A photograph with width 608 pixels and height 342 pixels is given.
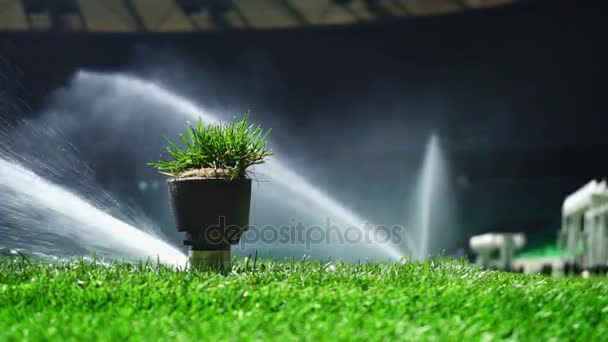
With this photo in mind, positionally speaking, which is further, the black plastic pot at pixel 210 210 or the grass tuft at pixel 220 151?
the grass tuft at pixel 220 151

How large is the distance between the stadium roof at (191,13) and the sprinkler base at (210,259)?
1667 cm

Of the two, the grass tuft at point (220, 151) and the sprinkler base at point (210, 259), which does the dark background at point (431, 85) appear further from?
the sprinkler base at point (210, 259)

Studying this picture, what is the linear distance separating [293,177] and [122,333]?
64.8 ft

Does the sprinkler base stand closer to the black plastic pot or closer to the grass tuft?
the black plastic pot

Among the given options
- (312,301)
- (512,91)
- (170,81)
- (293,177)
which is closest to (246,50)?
(170,81)

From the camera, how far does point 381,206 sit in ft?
77.7

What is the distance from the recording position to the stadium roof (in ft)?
71.9

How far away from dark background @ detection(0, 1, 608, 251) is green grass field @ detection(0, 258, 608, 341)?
1655cm

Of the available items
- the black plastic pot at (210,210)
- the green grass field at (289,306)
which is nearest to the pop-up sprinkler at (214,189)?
the black plastic pot at (210,210)

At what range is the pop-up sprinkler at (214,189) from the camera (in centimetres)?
596

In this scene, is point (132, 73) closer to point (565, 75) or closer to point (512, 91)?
point (512, 91)

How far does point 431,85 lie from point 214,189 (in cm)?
1772

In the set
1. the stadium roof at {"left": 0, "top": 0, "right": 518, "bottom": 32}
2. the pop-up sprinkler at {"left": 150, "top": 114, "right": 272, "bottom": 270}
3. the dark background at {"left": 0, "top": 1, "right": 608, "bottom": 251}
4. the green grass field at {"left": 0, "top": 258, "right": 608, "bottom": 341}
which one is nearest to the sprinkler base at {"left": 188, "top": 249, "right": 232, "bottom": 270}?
the pop-up sprinkler at {"left": 150, "top": 114, "right": 272, "bottom": 270}

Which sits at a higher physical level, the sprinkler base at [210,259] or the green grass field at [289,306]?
the sprinkler base at [210,259]
